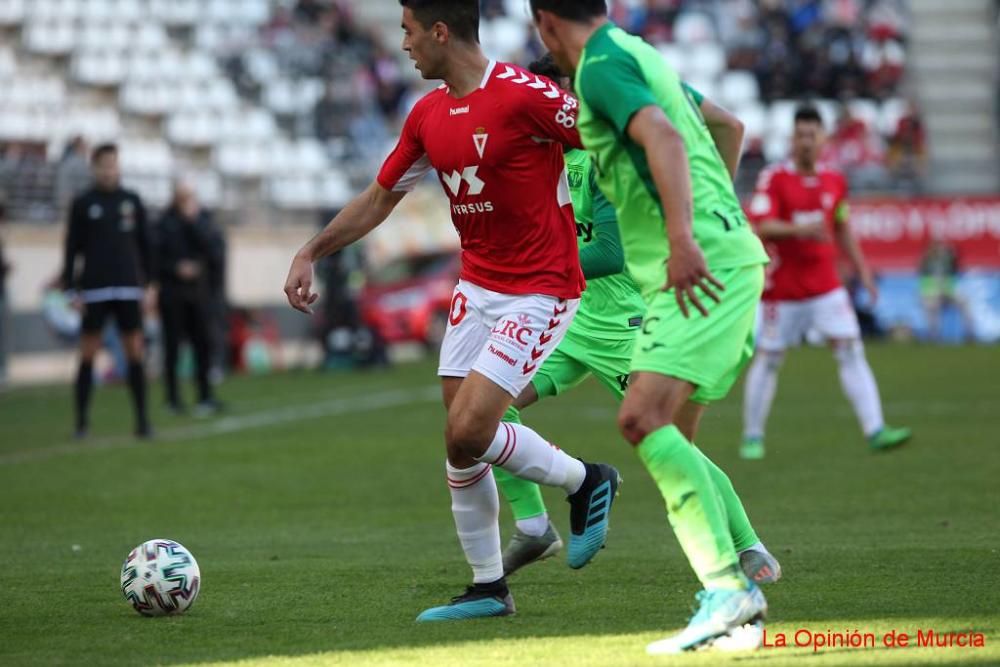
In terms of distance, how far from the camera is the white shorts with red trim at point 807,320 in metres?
13.0

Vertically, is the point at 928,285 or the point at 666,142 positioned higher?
the point at 666,142

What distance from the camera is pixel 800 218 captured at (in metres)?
13.3

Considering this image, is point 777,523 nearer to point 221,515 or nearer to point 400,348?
point 221,515

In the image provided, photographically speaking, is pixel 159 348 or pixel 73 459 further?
pixel 159 348

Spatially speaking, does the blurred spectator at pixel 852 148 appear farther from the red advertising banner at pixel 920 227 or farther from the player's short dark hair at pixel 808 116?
the player's short dark hair at pixel 808 116

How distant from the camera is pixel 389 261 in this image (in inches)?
1195

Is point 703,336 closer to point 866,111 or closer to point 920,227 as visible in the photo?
point 920,227

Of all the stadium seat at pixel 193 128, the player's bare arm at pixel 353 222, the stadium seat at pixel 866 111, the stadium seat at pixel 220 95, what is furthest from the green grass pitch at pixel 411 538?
the stadium seat at pixel 866 111

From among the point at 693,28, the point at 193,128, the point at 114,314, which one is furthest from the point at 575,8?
the point at 693,28

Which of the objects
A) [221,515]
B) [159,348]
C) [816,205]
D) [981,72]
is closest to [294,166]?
[159,348]

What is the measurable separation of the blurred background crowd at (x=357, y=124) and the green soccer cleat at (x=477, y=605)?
1487 centimetres

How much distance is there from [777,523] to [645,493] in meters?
1.98

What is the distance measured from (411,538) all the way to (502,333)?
3.00 meters

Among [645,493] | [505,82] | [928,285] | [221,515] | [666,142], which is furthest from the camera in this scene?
[928,285]
